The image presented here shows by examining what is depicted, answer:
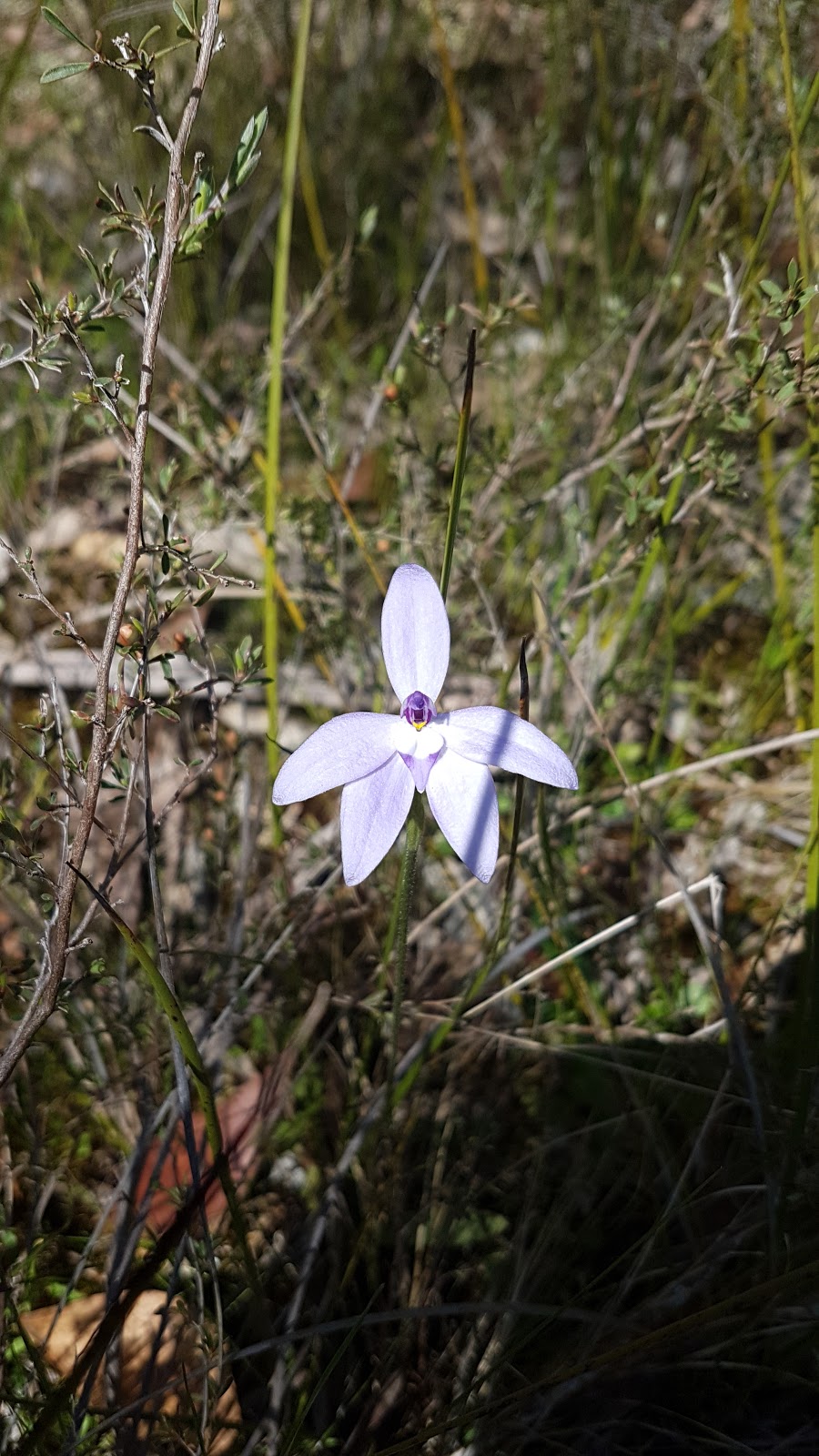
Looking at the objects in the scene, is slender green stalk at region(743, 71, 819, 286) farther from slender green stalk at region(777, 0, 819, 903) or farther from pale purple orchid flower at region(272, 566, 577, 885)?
pale purple orchid flower at region(272, 566, 577, 885)

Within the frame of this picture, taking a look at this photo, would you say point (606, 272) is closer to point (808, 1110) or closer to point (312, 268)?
point (312, 268)

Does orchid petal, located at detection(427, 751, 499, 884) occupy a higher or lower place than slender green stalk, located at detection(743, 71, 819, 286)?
lower

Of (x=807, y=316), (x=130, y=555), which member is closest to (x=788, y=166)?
(x=807, y=316)

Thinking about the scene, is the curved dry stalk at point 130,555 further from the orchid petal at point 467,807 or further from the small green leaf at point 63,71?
the orchid petal at point 467,807

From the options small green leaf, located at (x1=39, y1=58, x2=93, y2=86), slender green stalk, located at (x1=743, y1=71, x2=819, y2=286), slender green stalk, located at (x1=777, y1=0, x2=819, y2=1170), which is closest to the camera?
small green leaf, located at (x1=39, y1=58, x2=93, y2=86)

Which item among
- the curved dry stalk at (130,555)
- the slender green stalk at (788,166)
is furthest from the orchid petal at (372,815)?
the slender green stalk at (788,166)

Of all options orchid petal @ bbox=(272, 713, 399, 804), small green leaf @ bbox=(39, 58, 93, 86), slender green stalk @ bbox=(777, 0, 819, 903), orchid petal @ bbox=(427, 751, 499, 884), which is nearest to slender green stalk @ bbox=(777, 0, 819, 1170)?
slender green stalk @ bbox=(777, 0, 819, 903)
